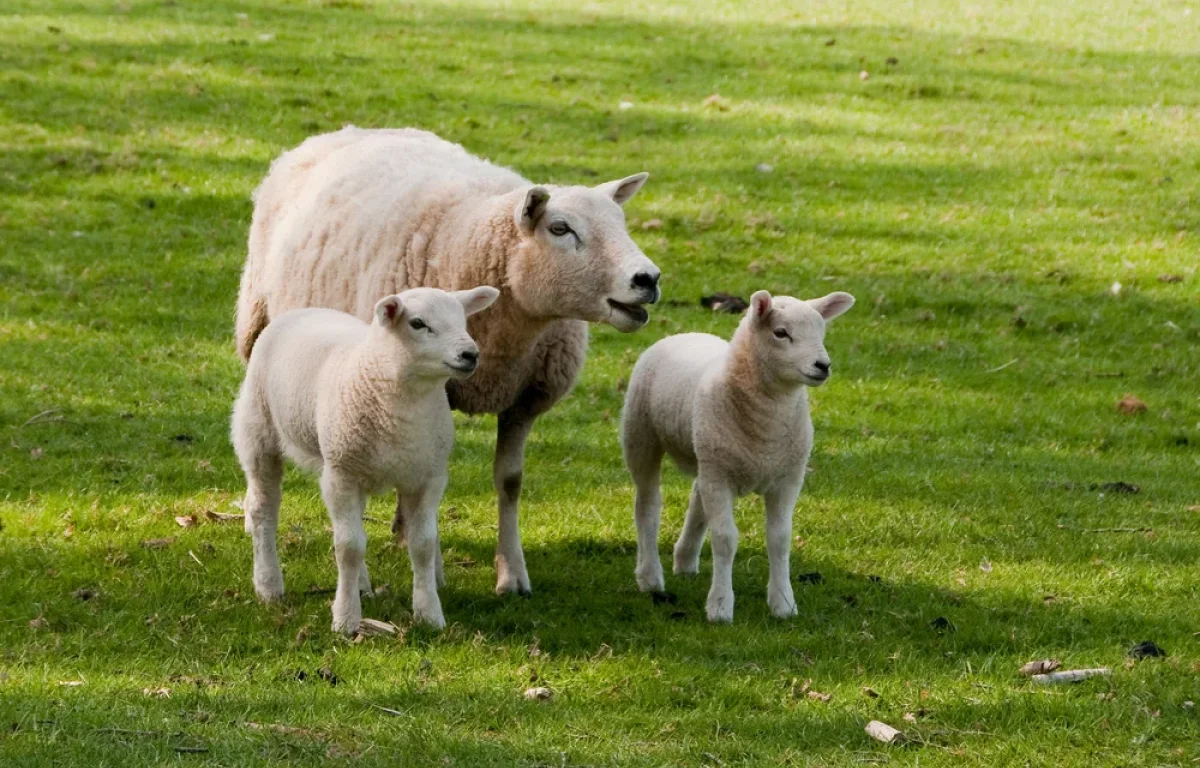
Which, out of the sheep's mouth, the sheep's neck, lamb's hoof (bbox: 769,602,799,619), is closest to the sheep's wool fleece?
the sheep's neck

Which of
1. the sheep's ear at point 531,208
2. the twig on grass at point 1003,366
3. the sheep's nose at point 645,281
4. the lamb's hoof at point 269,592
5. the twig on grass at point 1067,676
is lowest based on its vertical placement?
the twig on grass at point 1003,366

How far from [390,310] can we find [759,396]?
1.74m

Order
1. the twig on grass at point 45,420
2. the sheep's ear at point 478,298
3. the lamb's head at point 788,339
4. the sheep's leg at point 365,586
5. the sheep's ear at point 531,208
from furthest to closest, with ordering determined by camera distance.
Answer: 1. the twig on grass at point 45,420
2. the sheep's leg at point 365,586
3. the sheep's ear at point 531,208
4. the lamb's head at point 788,339
5. the sheep's ear at point 478,298

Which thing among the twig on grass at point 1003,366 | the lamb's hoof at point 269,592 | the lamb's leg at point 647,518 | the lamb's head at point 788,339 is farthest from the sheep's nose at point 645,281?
the twig on grass at point 1003,366

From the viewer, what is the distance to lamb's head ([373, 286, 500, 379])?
6359mm

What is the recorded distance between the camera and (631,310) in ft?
23.5

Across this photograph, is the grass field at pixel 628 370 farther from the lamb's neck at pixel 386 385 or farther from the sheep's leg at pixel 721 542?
the lamb's neck at pixel 386 385

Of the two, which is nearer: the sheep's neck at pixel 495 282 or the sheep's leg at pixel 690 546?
the sheep's neck at pixel 495 282

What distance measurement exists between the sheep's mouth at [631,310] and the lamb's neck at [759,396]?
47 cm

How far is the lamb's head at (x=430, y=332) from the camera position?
6.36m

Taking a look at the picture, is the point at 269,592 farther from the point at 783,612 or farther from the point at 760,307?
the point at 760,307

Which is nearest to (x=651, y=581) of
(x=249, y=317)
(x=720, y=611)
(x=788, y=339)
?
(x=720, y=611)

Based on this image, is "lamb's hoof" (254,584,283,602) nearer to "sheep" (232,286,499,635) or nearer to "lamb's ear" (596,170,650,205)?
"sheep" (232,286,499,635)

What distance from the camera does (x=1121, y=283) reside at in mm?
14344
